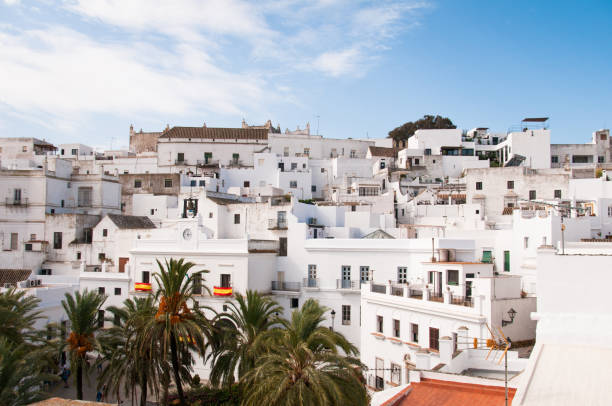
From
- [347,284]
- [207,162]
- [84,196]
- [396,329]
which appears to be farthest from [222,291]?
[207,162]

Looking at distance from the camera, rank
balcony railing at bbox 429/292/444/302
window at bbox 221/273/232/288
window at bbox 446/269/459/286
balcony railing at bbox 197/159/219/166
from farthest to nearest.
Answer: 1. balcony railing at bbox 197/159/219/166
2. window at bbox 221/273/232/288
3. window at bbox 446/269/459/286
4. balcony railing at bbox 429/292/444/302

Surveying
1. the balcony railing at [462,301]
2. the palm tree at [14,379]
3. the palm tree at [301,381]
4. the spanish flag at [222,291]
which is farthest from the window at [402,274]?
the palm tree at [14,379]

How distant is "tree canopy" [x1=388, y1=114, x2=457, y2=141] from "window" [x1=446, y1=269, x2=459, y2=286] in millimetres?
50481

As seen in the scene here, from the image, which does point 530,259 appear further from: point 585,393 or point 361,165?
point 361,165

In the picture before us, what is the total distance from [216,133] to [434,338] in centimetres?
4295

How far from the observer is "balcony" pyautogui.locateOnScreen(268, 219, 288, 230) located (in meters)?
32.2

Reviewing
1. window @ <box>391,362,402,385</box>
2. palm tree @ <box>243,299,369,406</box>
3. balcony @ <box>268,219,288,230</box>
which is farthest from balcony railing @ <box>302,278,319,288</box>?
palm tree @ <box>243,299,369,406</box>

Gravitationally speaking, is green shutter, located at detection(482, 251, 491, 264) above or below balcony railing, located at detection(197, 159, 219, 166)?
below

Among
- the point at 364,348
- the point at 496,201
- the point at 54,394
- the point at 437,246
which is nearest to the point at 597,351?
the point at 364,348

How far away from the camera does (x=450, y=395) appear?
12156 mm

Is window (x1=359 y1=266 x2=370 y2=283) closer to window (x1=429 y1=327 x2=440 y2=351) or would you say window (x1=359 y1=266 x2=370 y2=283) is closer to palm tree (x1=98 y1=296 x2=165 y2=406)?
window (x1=429 y1=327 x2=440 y2=351)

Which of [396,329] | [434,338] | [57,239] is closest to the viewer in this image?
[434,338]

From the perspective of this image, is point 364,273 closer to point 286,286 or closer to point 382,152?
point 286,286

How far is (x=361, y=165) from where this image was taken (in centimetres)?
5338
